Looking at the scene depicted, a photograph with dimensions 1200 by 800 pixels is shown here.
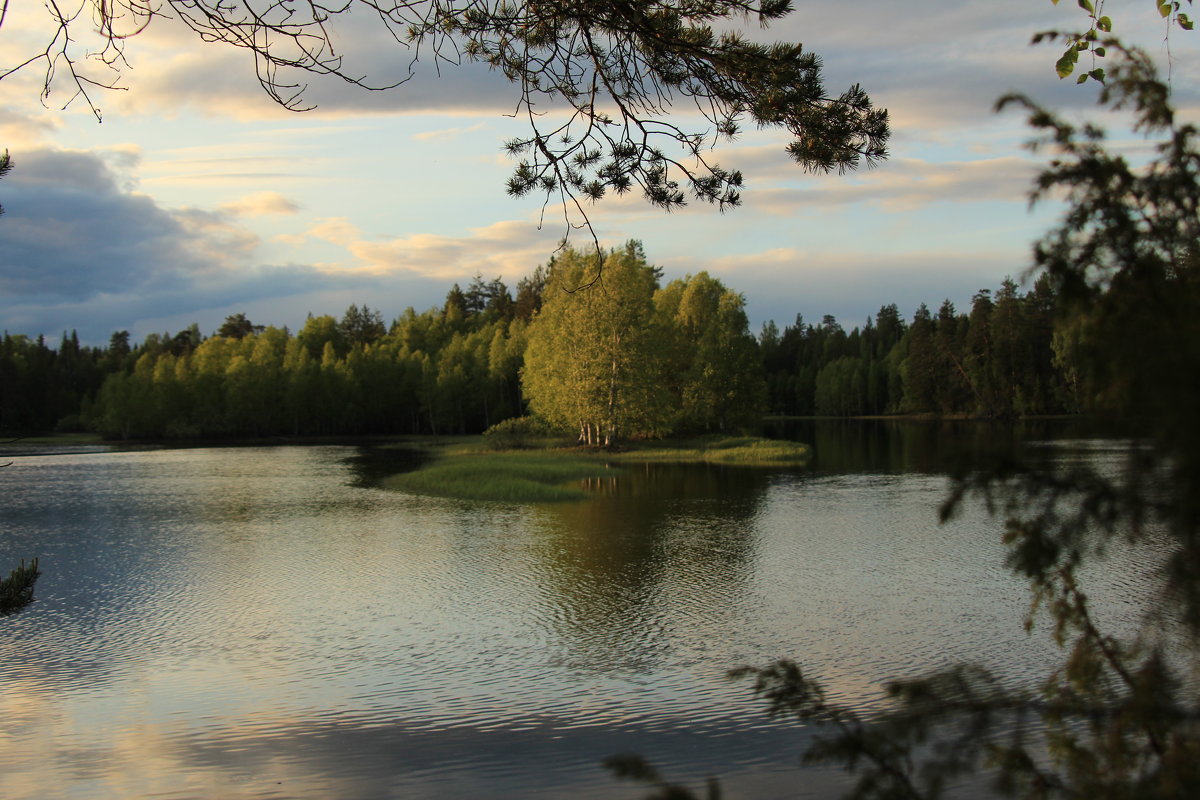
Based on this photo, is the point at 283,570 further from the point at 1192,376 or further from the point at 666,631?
the point at 1192,376

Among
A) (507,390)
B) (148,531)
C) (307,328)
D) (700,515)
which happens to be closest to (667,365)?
(507,390)

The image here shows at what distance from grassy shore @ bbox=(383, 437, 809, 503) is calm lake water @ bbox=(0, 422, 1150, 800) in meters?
3.76

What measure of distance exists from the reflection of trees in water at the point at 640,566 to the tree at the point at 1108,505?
25.0 ft

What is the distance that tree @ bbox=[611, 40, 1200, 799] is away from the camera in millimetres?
2443

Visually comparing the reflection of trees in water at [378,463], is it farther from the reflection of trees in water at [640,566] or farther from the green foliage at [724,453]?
the reflection of trees in water at [640,566]

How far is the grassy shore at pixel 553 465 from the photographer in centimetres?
2700

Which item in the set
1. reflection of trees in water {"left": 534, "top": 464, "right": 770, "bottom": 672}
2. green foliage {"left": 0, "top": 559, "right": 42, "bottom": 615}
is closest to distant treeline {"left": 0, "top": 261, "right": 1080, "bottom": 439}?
reflection of trees in water {"left": 534, "top": 464, "right": 770, "bottom": 672}

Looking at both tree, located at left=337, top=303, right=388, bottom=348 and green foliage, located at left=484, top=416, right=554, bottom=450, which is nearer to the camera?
green foliage, located at left=484, top=416, right=554, bottom=450

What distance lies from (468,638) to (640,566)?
474 centimetres

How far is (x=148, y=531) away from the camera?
2083cm

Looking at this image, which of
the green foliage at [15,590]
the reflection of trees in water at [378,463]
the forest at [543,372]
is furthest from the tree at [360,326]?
the green foliage at [15,590]

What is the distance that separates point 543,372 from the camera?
4900 centimetres

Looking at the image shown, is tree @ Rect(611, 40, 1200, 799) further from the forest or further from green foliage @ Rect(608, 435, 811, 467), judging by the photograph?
green foliage @ Rect(608, 435, 811, 467)

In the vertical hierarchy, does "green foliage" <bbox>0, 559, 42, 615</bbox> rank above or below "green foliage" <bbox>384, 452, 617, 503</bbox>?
above
